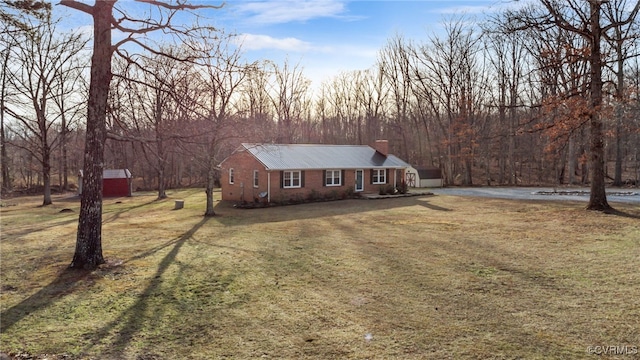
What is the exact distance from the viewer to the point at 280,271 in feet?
27.0

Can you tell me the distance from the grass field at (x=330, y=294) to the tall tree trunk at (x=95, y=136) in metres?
0.57

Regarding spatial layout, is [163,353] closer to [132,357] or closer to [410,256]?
[132,357]

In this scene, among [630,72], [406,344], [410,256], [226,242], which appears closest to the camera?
[406,344]

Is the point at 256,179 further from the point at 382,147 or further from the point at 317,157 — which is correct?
the point at 382,147

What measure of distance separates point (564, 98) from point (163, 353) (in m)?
16.8

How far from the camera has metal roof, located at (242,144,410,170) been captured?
76.4 feet

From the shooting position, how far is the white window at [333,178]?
2492 centimetres

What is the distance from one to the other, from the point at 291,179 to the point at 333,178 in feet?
10.5

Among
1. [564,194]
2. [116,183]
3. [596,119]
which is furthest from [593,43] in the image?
[116,183]

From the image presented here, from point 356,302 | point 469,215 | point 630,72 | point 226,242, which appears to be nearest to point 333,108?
point 630,72

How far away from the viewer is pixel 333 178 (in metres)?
25.3

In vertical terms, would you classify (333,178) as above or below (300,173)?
below

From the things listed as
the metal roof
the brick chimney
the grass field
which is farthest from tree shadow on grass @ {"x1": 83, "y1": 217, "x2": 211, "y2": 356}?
the brick chimney

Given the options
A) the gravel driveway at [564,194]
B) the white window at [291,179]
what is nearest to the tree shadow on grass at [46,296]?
the white window at [291,179]
